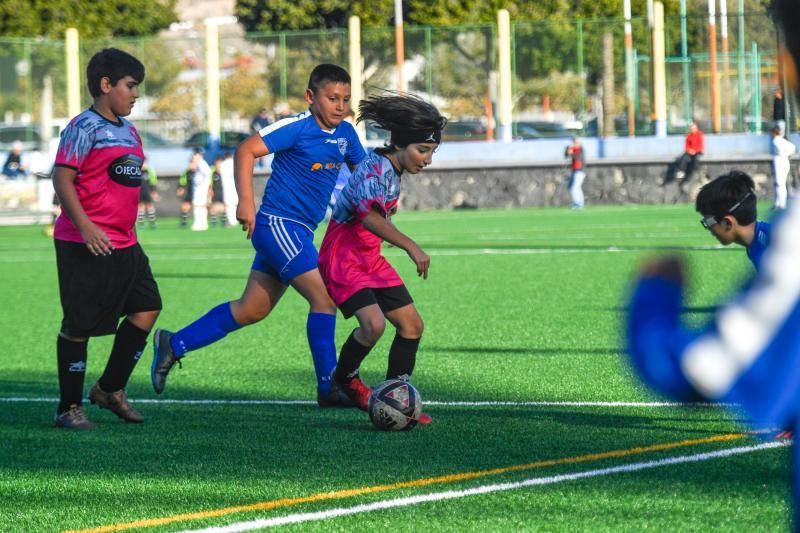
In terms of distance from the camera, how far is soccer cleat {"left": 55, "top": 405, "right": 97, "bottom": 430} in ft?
23.9

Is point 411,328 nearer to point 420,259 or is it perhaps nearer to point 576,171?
point 420,259

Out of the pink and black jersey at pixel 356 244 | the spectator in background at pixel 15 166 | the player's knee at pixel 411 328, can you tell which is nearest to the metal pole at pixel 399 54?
the spectator in background at pixel 15 166

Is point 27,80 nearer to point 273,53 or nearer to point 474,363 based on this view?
point 273,53

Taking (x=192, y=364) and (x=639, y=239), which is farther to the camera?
(x=639, y=239)

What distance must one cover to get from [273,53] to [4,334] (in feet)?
89.7

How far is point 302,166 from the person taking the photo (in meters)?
7.84

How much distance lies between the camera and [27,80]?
38.9 metres

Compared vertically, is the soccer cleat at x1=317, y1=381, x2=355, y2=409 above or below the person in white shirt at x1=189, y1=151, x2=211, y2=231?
below

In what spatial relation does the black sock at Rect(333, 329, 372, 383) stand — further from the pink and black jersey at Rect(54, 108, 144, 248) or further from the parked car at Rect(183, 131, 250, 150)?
the parked car at Rect(183, 131, 250, 150)

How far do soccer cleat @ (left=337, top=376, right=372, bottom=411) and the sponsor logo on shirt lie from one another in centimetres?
154

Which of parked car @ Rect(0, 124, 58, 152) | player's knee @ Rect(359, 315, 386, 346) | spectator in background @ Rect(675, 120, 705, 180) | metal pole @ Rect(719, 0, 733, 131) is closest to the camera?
player's knee @ Rect(359, 315, 386, 346)

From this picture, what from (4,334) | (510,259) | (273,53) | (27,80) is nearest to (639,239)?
(510,259)

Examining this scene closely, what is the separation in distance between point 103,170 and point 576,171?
1148 inches

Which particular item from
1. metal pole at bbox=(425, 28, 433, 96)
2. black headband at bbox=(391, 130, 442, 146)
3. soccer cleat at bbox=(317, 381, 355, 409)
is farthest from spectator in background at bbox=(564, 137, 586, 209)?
black headband at bbox=(391, 130, 442, 146)
